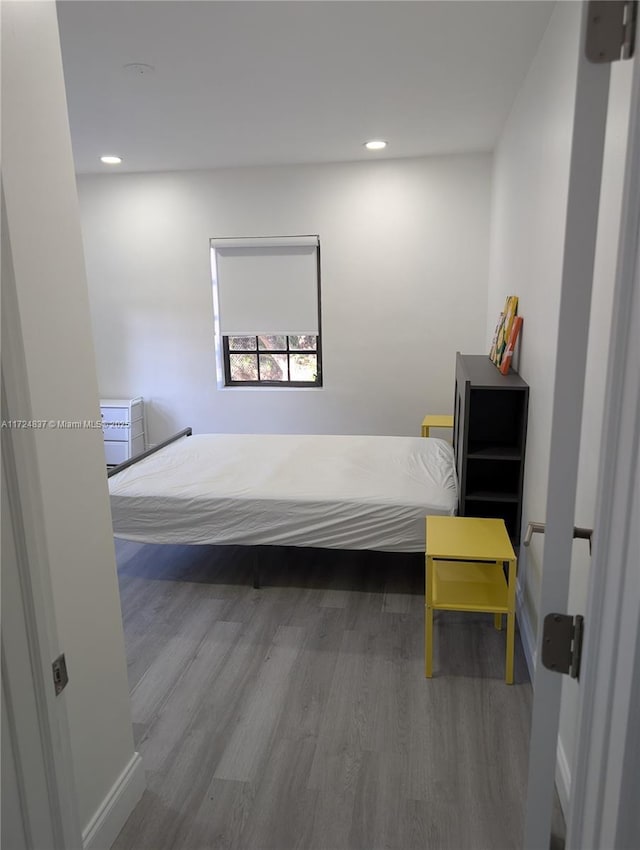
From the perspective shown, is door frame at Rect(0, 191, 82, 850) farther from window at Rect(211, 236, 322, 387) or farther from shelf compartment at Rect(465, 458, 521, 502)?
window at Rect(211, 236, 322, 387)

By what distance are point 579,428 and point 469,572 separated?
6.49ft

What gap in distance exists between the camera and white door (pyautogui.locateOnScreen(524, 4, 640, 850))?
0.71 meters

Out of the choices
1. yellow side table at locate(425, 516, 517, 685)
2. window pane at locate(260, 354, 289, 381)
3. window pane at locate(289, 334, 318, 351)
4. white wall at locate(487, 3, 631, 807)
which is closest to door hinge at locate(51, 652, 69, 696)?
white wall at locate(487, 3, 631, 807)

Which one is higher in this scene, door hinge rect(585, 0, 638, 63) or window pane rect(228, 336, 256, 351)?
door hinge rect(585, 0, 638, 63)

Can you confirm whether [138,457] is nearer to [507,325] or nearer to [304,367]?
[304,367]

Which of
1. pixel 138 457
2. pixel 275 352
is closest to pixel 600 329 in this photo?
pixel 138 457

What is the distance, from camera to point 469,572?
2.62 m

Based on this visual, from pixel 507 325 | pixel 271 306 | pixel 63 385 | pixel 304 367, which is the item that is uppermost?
pixel 271 306

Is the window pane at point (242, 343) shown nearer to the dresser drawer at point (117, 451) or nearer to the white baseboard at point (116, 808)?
the dresser drawer at point (117, 451)

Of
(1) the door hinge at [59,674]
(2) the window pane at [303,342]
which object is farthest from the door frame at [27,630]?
(2) the window pane at [303,342]

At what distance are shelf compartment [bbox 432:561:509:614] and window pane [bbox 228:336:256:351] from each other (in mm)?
3301

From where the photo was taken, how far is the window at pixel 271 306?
5121 millimetres

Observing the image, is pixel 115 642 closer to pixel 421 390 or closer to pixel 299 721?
pixel 299 721

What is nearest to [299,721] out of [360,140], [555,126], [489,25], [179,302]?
[555,126]
